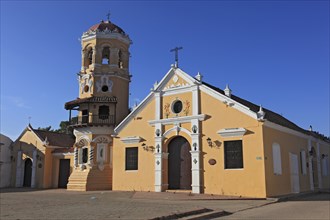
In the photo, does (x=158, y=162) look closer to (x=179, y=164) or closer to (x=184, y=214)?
(x=179, y=164)

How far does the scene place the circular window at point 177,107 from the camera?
906 inches

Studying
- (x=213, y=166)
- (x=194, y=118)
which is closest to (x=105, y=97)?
(x=194, y=118)

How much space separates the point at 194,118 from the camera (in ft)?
71.8

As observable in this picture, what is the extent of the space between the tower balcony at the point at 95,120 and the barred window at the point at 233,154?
10.4m

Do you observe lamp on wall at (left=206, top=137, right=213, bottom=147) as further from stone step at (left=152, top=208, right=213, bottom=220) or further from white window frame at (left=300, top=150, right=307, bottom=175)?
stone step at (left=152, top=208, right=213, bottom=220)

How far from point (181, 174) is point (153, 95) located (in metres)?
5.78

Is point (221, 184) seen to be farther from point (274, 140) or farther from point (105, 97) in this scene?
point (105, 97)

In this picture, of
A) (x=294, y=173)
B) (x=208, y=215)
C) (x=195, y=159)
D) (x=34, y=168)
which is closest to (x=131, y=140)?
(x=195, y=159)

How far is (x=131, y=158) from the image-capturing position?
24.8 metres

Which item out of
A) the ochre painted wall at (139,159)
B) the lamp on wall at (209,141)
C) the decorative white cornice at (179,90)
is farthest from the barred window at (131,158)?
the lamp on wall at (209,141)

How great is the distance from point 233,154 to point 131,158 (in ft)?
25.9

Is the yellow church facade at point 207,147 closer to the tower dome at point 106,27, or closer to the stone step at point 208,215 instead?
the stone step at point 208,215

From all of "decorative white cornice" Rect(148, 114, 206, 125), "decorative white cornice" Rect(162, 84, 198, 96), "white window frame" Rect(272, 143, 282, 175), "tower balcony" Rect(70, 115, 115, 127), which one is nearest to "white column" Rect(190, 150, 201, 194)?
"decorative white cornice" Rect(148, 114, 206, 125)

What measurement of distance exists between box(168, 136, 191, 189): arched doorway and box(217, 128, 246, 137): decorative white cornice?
108 inches
